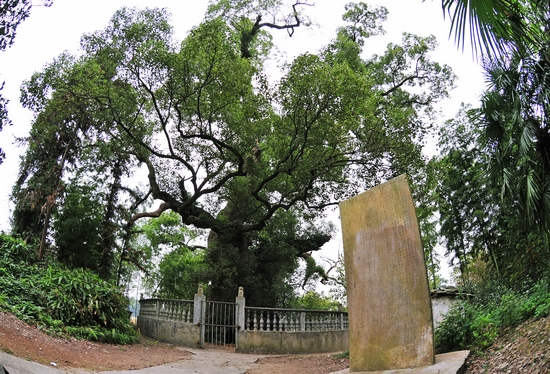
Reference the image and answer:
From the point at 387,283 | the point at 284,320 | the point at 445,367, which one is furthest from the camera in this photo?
the point at 284,320

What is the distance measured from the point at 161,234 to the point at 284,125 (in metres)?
12.9

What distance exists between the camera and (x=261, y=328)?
11.4 meters

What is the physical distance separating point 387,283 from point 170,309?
27.5ft

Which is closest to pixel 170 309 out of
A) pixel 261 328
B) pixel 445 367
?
pixel 261 328

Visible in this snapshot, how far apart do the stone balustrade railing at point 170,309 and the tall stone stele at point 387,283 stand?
22.1 ft

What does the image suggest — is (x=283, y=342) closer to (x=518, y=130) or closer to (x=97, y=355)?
(x=97, y=355)

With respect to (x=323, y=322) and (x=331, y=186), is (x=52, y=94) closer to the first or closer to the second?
(x=331, y=186)

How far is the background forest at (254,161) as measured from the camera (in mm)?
6680

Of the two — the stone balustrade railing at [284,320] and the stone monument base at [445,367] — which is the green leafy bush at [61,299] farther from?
the stone monument base at [445,367]

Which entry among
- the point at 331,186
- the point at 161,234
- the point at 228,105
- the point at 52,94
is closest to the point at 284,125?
the point at 228,105

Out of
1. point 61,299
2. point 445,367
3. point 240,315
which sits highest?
point 61,299

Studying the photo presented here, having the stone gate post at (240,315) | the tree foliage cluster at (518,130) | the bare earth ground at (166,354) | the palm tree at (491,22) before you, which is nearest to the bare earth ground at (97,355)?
the bare earth ground at (166,354)

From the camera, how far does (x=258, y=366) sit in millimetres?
8602

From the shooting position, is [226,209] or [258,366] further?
[226,209]
